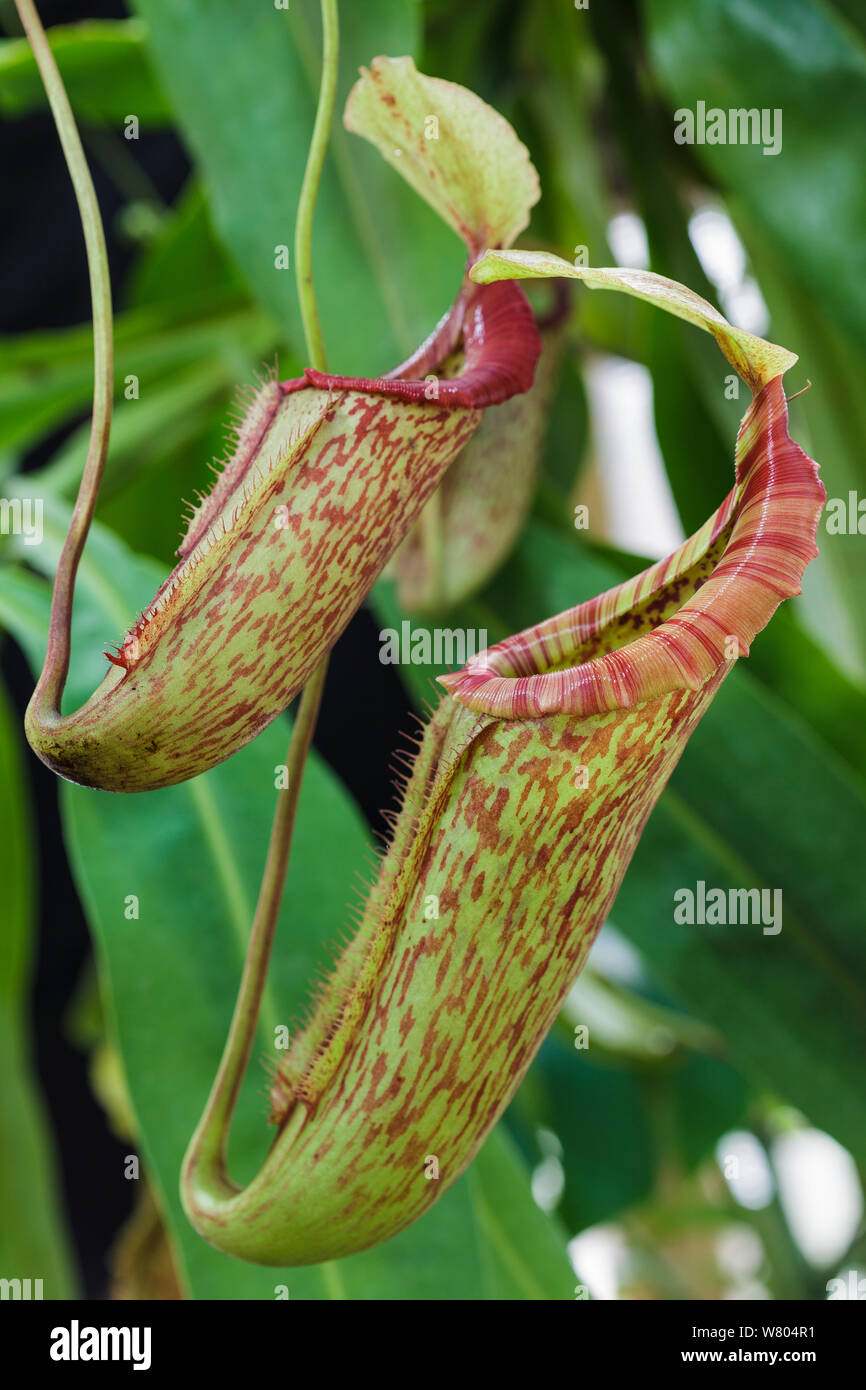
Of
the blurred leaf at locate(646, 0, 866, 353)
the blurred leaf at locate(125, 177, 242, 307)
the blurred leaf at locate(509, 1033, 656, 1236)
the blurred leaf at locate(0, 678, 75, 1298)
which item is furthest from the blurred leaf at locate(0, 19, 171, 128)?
the blurred leaf at locate(509, 1033, 656, 1236)

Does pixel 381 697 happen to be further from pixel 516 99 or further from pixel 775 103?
pixel 775 103

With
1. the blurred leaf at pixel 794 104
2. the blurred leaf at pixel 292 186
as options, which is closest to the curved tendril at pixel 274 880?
the blurred leaf at pixel 292 186

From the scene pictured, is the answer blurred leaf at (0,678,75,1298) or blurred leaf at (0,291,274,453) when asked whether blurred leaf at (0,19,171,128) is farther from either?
blurred leaf at (0,678,75,1298)

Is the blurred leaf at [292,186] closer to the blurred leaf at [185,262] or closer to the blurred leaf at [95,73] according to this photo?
the blurred leaf at [95,73]

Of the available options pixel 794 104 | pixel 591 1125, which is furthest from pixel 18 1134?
pixel 794 104

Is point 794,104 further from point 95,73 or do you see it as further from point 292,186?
point 95,73
